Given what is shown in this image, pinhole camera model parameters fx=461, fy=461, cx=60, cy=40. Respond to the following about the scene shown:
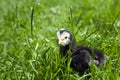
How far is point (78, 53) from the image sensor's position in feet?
16.7

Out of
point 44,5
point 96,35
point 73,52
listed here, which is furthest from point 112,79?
point 44,5

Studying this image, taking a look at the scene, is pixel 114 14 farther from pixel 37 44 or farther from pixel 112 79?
pixel 112 79

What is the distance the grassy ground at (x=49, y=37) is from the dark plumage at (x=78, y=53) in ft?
0.29

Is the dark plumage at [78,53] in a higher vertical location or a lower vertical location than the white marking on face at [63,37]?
lower

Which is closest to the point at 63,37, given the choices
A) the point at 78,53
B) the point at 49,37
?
the point at 78,53

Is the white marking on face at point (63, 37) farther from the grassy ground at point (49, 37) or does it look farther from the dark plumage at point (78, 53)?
the grassy ground at point (49, 37)

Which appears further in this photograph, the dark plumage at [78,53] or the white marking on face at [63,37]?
the white marking on face at [63,37]

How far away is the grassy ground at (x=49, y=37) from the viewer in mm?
4961

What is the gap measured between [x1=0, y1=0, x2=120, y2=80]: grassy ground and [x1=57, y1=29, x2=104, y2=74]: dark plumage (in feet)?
0.29

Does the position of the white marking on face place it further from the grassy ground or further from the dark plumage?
the grassy ground

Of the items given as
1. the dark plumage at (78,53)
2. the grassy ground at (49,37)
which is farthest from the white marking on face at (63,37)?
the grassy ground at (49,37)

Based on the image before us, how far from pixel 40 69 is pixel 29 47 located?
0.46 metres

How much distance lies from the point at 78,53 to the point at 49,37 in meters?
1.34

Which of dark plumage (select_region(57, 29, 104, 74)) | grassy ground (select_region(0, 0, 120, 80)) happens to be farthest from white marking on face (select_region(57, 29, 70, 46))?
grassy ground (select_region(0, 0, 120, 80))
